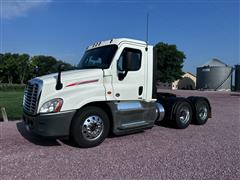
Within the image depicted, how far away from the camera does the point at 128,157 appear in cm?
509

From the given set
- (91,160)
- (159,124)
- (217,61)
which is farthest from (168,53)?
(91,160)

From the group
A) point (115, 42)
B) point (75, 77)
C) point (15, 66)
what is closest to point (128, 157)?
point (75, 77)

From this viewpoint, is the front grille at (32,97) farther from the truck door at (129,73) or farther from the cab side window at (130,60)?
the cab side window at (130,60)

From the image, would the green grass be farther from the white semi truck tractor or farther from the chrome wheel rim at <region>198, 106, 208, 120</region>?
the chrome wheel rim at <region>198, 106, 208, 120</region>

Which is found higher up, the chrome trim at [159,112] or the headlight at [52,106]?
the headlight at [52,106]

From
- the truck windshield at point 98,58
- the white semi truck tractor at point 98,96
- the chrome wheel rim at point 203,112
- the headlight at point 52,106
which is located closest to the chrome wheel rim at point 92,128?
the white semi truck tractor at point 98,96

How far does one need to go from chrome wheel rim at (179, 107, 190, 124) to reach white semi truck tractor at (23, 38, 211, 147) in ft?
3.21

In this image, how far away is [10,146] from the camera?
230 inches

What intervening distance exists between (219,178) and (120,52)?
3.69 m

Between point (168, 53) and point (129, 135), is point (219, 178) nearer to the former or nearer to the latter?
point (129, 135)

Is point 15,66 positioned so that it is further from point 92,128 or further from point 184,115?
point 92,128

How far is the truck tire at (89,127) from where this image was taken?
5.55 meters

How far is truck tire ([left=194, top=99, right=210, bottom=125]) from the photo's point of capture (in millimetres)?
8812

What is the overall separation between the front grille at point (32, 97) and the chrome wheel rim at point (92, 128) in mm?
1204
